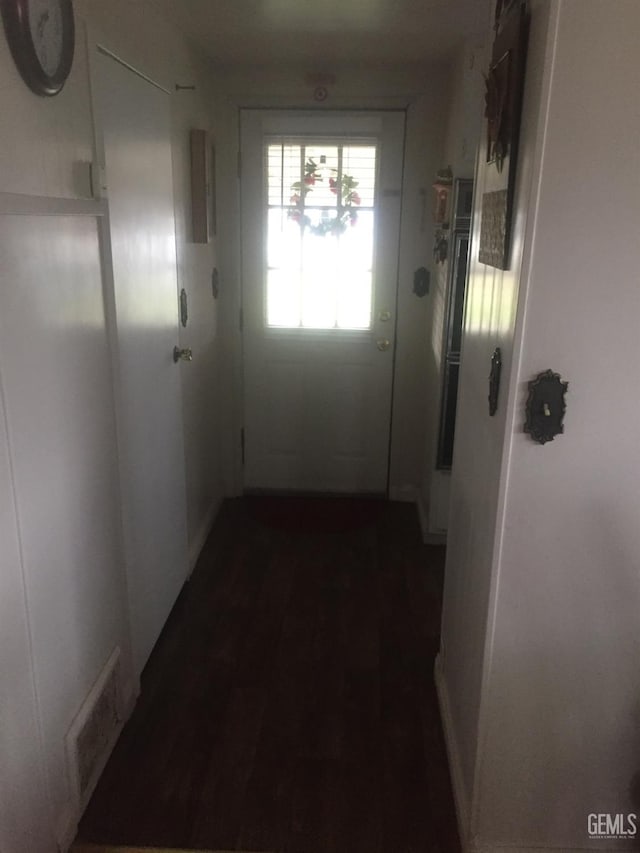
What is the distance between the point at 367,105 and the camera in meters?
3.29

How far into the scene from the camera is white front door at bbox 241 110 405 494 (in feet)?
11.0

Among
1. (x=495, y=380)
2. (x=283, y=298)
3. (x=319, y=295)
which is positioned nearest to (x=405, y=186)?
(x=319, y=295)

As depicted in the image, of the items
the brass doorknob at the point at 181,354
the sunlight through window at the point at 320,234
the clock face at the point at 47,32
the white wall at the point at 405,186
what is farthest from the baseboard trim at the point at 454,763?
the clock face at the point at 47,32

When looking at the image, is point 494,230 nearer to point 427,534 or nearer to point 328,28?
point 328,28

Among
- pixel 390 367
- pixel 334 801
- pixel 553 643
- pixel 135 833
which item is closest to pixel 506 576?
pixel 553 643

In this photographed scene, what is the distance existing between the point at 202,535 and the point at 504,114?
2.36m

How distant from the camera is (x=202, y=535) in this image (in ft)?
10.8

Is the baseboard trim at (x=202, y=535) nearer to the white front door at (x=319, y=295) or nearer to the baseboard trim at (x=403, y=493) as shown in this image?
the white front door at (x=319, y=295)

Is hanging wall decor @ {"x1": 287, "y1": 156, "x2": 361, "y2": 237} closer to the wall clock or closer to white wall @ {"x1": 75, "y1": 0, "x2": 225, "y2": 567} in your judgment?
white wall @ {"x1": 75, "y1": 0, "x2": 225, "y2": 567}

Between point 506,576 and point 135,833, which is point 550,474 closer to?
point 506,576

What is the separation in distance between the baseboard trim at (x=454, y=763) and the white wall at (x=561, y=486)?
15 mm

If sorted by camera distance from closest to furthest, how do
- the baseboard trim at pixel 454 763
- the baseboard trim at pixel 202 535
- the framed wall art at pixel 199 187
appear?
1. the baseboard trim at pixel 454 763
2. the framed wall art at pixel 199 187
3. the baseboard trim at pixel 202 535

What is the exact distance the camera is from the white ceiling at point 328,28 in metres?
2.38

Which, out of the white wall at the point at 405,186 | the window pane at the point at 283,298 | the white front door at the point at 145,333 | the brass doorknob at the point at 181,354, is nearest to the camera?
the white front door at the point at 145,333
